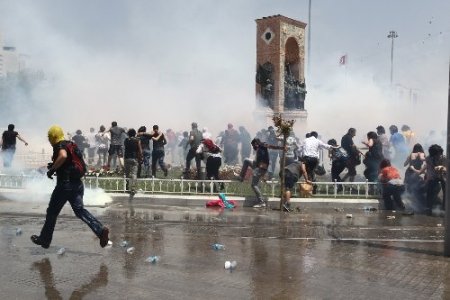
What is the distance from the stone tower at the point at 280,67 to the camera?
2783cm

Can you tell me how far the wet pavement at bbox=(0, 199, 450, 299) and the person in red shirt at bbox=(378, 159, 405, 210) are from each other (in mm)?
1502

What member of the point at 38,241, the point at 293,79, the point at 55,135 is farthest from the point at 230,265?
the point at 293,79

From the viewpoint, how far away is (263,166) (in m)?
→ 11.6

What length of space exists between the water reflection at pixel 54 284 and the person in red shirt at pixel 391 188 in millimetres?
7675

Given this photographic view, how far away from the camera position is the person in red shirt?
1174 cm

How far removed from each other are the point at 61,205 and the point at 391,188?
7.68 m

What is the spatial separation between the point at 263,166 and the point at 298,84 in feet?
60.3

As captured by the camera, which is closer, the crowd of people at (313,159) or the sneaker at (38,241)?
the sneaker at (38,241)

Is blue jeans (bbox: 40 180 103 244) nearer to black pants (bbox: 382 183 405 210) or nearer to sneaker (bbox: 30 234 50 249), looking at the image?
sneaker (bbox: 30 234 50 249)

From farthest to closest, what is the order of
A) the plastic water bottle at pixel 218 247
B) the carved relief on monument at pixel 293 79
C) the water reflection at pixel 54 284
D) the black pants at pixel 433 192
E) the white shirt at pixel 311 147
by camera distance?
the carved relief on monument at pixel 293 79 → the white shirt at pixel 311 147 → the black pants at pixel 433 192 → the plastic water bottle at pixel 218 247 → the water reflection at pixel 54 284

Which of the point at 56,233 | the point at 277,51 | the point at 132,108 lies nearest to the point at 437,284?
the point at 56,233

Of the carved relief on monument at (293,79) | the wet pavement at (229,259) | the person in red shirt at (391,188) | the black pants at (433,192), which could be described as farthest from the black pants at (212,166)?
the carved relief on monument at (293,79)

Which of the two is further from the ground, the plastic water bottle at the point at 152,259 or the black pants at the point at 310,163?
the black pants at the point at 310,163

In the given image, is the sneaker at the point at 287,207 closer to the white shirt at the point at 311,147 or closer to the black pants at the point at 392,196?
the white shirt at the point at 311,147
